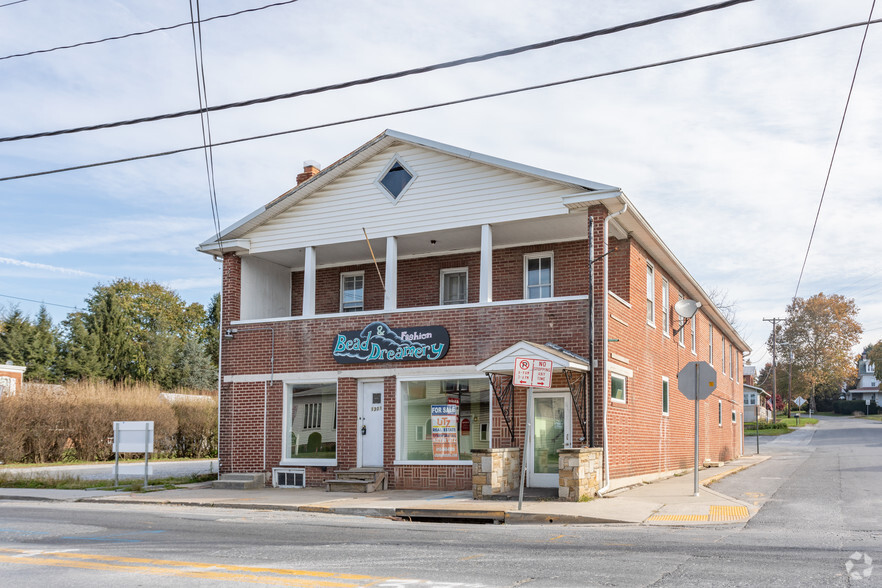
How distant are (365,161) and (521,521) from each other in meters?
9.76

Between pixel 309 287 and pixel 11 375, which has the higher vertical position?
pixel 309 287

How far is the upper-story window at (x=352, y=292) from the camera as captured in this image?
21.3 m

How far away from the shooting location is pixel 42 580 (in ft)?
24.6

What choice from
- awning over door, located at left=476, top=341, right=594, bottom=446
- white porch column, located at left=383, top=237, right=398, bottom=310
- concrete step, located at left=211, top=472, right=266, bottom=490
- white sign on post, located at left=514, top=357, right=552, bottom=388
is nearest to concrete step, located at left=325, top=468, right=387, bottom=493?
concrete step, located at left=211, top=472, right=266, bottom=490

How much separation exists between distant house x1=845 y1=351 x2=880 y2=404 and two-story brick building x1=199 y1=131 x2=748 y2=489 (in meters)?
113

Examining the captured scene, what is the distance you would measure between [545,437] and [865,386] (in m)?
127

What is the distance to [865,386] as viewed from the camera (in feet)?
415

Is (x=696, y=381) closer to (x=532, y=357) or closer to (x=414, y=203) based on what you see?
(x=532, y=357)

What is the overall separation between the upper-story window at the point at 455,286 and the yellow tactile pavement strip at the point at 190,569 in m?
12.2

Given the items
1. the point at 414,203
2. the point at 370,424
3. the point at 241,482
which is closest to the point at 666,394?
the point at 370,424

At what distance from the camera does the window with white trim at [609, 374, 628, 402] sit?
672 inches

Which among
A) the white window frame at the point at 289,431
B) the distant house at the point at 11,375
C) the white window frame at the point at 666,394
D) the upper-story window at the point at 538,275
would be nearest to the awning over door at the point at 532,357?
the upper-story window at the point at 538,275

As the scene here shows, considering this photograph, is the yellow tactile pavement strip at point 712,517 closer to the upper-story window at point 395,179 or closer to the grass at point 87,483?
the upper-story window at point 395,179

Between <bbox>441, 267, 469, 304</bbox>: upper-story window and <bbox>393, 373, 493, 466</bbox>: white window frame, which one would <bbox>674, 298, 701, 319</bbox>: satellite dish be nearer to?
<bbox>441, 267, 469, 304</bbox>: upper-story window
